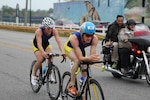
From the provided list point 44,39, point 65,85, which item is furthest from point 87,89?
point 44,39

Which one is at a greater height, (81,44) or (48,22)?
(48,22)

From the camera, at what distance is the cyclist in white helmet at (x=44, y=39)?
7.62 meters

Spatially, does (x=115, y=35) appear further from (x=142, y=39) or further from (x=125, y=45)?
(x=142, y=39)

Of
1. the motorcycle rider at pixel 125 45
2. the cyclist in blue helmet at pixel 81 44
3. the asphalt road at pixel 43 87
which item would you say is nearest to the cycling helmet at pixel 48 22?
the cyclist in blue helmet at pixel 81 44

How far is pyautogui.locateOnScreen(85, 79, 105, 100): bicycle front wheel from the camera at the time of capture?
5.75 metres

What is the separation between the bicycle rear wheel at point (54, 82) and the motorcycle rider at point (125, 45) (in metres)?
2.78

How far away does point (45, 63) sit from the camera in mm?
8305

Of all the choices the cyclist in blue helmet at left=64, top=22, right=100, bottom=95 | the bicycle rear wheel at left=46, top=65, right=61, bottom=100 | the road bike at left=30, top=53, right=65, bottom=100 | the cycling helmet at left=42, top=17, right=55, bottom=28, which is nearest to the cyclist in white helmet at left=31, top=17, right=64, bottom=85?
the cycling helmet at left=42, top=17, right=55, bottom=28

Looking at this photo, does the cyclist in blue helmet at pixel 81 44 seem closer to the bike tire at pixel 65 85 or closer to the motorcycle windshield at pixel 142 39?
the bike tire at pixel 65 85

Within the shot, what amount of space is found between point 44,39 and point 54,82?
96 centimetres

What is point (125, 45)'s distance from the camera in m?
10.2

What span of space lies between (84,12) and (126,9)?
1145 centimetres

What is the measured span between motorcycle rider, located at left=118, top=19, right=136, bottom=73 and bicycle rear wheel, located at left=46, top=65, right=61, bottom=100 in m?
2.78

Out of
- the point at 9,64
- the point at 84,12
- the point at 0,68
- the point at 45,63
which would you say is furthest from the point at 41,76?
the point at 84,12
